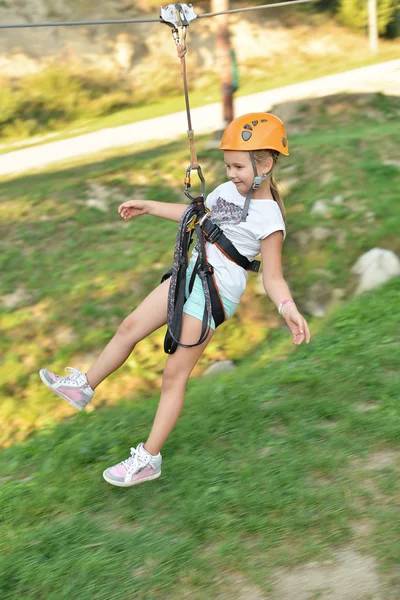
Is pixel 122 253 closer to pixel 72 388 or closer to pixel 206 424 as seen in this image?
pixel 206 424

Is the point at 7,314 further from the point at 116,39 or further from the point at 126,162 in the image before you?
the point at 116,39

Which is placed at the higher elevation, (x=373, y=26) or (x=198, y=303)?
(x=198, y=303)

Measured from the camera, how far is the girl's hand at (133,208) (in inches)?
141

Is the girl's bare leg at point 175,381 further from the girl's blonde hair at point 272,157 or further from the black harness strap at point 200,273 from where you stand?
the girl's blonde hair at point 272,157

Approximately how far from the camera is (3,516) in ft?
11.3

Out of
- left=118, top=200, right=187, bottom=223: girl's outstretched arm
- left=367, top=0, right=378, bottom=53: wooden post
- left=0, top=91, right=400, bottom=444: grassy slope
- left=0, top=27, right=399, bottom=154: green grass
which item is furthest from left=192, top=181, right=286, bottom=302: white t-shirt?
left=367, top=0, right=378, bottom=53: wooden post

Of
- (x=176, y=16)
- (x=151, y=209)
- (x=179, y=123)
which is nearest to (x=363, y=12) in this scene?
(x=179, y=123)

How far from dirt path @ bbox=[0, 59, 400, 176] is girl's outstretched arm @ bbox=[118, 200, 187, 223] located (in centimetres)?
850

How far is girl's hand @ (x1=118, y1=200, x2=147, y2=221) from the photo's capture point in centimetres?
358

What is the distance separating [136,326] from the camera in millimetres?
3500

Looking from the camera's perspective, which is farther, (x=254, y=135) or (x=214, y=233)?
(x=214, y=233)

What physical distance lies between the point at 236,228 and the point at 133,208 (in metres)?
0.60

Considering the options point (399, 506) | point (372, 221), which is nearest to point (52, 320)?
point (372, 221)

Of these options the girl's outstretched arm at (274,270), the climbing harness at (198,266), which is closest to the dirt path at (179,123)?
the climbing harness at (198,266)
